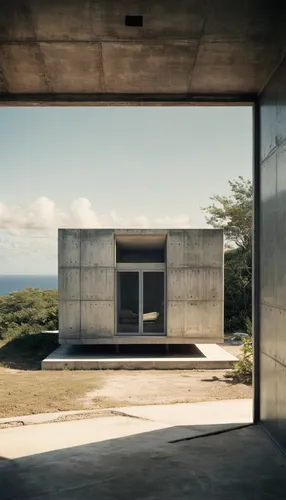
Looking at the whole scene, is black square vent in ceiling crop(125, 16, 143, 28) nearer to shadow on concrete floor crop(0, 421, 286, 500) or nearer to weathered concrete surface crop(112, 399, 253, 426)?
shadow on concrete floor crop(0, 421, 286, 500)

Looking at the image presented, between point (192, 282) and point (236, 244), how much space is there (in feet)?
41.8

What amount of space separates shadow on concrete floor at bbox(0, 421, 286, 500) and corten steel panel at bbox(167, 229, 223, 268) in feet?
27.6

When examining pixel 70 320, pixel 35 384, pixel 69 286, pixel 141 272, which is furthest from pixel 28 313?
pixel 35 384

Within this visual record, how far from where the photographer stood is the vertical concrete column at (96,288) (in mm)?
14250

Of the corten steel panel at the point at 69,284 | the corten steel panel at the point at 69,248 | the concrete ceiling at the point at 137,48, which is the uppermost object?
the concrete ceiling at the point at 137,48

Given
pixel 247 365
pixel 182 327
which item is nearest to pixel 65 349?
pixel 182 327

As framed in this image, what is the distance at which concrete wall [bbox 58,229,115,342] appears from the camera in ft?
46.7

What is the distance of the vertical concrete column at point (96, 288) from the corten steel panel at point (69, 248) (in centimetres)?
16

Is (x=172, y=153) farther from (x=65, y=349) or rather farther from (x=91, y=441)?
(x=91, y=441)

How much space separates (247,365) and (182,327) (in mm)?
3266

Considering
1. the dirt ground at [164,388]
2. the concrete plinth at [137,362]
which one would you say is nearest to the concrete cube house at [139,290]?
the concrete plinth at [137,362]

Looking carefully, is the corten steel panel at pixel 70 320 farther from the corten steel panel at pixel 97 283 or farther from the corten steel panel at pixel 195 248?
the corten steel panel at pixel 195 248

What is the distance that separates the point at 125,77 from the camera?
6.06 m

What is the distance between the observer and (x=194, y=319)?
14.5m
